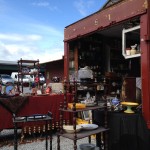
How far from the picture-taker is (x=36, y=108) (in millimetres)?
6094

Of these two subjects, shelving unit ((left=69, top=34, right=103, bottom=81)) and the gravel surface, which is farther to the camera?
shelving unit ((left=69, top=34, right=103, bottom=81))

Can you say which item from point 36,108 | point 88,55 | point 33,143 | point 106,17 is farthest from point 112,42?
point 33,143

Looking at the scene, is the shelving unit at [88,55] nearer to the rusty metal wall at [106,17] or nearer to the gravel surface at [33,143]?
the rusty metal wall at [106,17]

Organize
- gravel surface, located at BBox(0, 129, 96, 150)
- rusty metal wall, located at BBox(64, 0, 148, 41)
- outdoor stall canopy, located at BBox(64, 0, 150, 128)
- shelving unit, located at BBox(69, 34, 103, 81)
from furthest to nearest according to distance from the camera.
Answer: shelving unit, located at BBox(69, 34, 103, 81)
gravel surface, located at BBox(0, 129, 96, 150)
rusty metal wall, located at BBox(64, 0, 148, 41)
outdoor stall canopy, located at BBox(64, 0, 150, 128)

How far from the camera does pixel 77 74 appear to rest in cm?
791

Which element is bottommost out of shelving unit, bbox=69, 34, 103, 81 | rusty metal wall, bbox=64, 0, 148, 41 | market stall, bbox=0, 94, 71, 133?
market stall, bbox=0, 94, 71, 133

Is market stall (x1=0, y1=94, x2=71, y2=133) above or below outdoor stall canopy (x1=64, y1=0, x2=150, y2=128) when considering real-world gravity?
below

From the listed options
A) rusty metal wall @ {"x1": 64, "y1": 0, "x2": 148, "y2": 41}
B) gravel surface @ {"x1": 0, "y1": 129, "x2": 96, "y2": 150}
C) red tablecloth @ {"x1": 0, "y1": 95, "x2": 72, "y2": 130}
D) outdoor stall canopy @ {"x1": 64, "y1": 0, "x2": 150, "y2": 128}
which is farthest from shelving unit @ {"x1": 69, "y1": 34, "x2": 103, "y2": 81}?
gravel surface @ {"x1": 0, "y1": 129, "x2": 96, "y2": 150}

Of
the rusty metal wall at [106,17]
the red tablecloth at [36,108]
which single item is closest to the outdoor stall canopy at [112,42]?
the rusty metal wall at [106,17]

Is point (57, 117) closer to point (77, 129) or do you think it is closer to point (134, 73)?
point (77, 129)

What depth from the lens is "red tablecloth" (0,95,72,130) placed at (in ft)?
18.6

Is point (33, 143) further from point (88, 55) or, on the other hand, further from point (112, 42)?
point (112, 42)

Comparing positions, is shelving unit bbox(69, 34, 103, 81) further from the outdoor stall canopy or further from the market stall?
the market stall

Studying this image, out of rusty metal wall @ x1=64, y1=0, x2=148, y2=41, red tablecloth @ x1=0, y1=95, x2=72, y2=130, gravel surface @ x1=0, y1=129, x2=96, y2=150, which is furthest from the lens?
red tablecloth @ x1=0, y1=95, x2=72, y2=130
